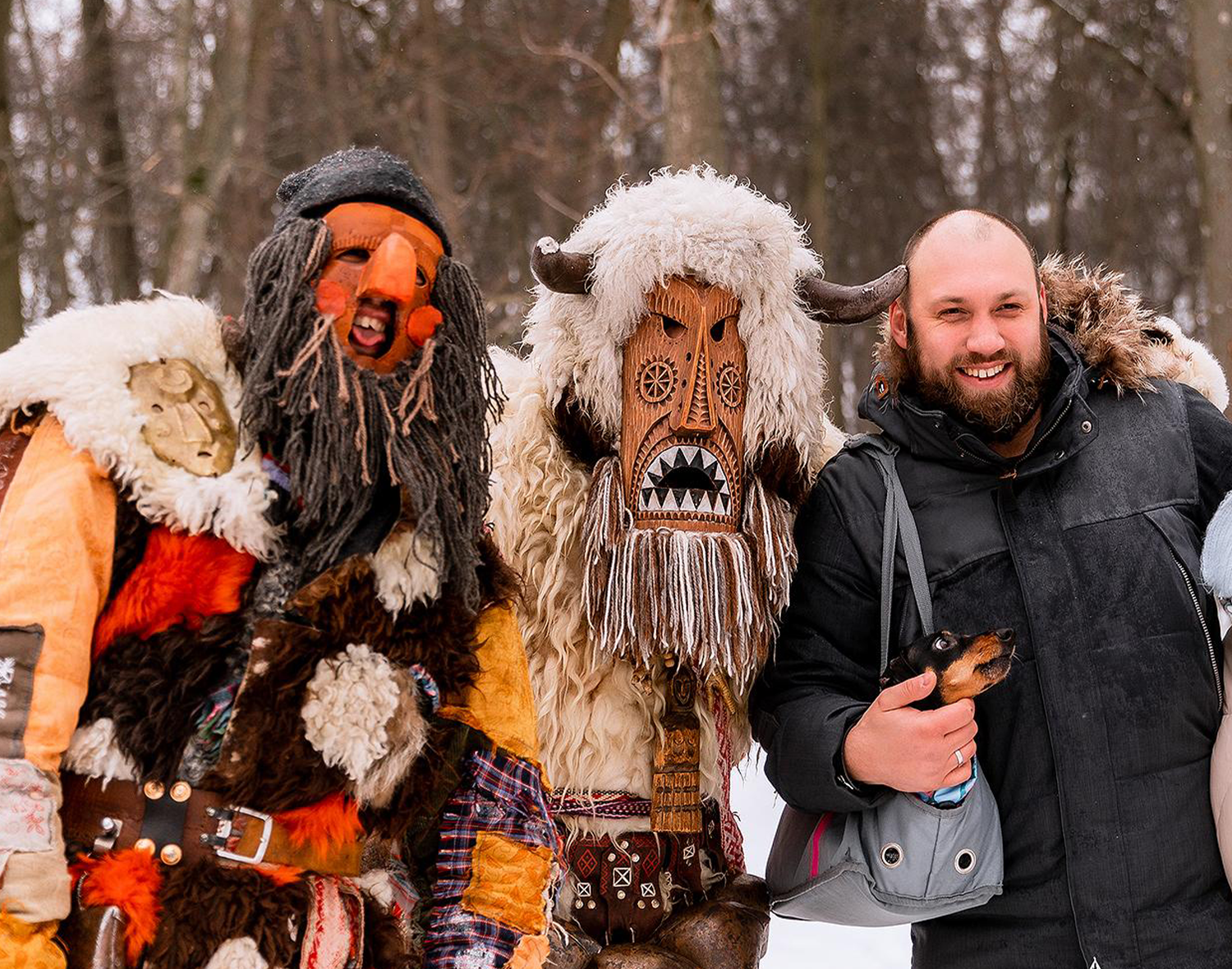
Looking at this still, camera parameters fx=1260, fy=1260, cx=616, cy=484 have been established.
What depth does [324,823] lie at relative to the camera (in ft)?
6.40

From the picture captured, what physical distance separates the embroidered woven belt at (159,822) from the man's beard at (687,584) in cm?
87

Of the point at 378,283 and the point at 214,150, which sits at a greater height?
the point at 214,150

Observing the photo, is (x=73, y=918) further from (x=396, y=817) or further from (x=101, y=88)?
(x=101, y=88)

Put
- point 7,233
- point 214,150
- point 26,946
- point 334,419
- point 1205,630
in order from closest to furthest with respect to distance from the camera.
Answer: point 26,946
point 334,419
point 1205,630
point 7,233
point 214,150

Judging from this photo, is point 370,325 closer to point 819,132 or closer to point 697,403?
point 697,403

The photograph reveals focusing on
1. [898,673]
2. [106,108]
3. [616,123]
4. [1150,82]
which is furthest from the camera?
[616,123]

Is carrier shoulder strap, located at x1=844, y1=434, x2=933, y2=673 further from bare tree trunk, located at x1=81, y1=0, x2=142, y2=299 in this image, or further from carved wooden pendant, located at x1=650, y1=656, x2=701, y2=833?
bare tree trunk, located at x1=81, y1=0, x2=142, y2=299

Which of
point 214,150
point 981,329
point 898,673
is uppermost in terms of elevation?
point 214,150

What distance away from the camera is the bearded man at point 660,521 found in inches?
97.7

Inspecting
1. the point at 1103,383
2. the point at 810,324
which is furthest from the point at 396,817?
the point at 1103,383

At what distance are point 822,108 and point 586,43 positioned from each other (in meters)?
3.20

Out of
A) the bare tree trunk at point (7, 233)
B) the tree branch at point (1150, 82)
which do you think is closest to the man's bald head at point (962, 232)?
the tree branch at point (1150, 82)

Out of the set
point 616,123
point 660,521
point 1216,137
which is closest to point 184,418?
point 660,521

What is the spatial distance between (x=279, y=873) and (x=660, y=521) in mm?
978
